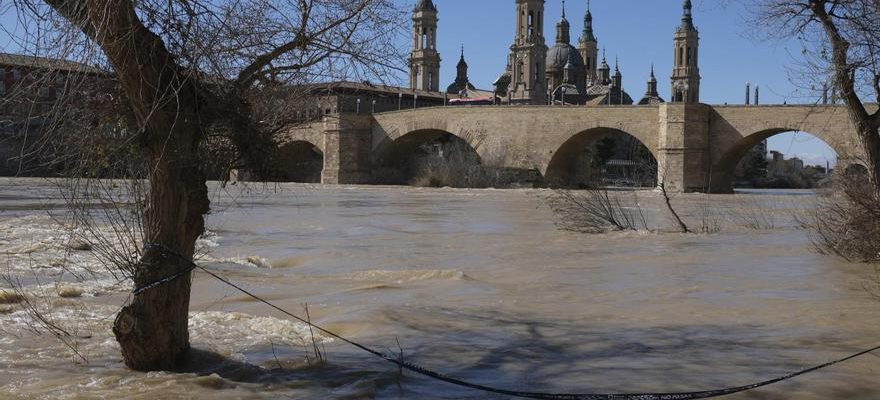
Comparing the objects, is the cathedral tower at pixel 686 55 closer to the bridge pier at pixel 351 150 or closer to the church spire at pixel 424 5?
the church spire at pixel 424 5

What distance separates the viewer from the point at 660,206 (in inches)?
1043

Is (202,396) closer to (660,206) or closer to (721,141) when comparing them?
(660,206)

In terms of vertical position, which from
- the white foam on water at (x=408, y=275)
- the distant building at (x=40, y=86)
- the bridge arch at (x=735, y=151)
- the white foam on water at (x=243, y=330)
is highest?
the bridge arch at (x=735, y=151)

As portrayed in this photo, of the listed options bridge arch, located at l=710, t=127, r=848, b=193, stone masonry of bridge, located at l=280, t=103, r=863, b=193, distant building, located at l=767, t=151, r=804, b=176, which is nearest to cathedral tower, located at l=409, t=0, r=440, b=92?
distant building, located at l=767, t=151, r=804, b=176

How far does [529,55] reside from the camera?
77125mm

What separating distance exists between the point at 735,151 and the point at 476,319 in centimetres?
3267

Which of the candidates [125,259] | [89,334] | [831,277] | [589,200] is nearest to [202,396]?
[125,259]

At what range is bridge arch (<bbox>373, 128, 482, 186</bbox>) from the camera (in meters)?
43.0

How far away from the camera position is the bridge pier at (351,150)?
47531 mm

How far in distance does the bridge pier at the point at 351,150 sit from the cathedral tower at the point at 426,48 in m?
35.5

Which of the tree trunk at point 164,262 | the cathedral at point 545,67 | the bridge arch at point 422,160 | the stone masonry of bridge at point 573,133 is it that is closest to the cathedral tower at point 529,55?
the cathedral at point 545,67

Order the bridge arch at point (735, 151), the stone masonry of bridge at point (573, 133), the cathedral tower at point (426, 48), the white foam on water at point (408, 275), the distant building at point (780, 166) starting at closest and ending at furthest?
the white foam on water at point (408, 275)
the bridge arch at point (735, 151)
the stone masonry of bridge at point (573, 133)
the distant building at point (780, 166)
the cathedral tower at point (426, 48)

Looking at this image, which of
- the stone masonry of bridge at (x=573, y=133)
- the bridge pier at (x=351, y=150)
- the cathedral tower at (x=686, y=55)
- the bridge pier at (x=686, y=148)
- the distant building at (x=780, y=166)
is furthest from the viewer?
the cathedral tower at (x=686, y=55)

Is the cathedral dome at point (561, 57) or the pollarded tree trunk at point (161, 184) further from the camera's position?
the cathedral dome at point (561, 57)
